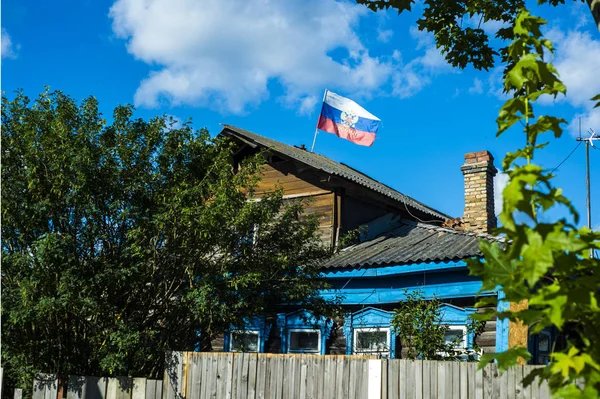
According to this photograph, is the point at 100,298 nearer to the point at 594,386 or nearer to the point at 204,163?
the point at 204,163

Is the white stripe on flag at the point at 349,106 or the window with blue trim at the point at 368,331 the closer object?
the window with blue trim at the point at 368,331

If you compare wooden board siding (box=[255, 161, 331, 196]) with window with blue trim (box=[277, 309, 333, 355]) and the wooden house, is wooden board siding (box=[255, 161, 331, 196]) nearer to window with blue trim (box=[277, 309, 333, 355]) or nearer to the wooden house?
the wooden house

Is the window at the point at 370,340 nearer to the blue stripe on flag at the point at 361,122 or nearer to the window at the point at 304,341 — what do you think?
the window at the point at 304,341

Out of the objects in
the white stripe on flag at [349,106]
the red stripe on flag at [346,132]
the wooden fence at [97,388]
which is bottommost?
the wooden fence at [97,388]

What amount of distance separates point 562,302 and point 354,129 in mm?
17986

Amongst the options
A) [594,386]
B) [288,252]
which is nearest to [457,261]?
[288,252]

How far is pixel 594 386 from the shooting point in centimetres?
225

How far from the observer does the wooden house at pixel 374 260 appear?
42.3 ft

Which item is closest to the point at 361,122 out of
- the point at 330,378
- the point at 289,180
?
the point at 289,180

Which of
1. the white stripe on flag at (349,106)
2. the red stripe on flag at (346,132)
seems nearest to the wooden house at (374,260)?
the red stripe on flag at (346,132)

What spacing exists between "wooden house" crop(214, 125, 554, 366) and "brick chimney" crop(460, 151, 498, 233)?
2 centimetres

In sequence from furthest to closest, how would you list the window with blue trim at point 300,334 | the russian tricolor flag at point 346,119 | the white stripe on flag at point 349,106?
1. the white stripe on flag at point 349,106
2. the russian tricolor flag at point 346,119
3. the window with blue trim at point 300,334

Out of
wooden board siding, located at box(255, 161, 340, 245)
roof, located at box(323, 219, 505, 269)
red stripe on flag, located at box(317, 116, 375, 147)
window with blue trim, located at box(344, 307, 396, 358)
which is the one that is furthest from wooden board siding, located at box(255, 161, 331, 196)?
window with blue trim, located at box(344, 307, 396, 358)

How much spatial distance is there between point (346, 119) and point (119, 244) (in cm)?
1045
